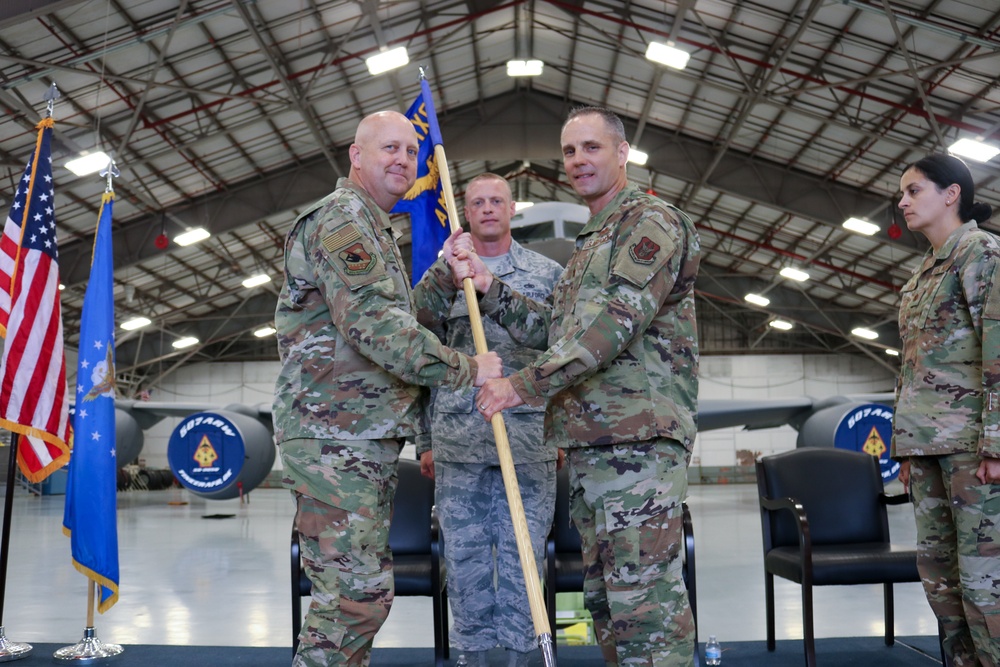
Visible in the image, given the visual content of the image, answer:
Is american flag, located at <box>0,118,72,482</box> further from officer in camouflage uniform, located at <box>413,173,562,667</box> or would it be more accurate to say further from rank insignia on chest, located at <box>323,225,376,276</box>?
rank insignia on chest, located at <box>323,225,376,276</box>

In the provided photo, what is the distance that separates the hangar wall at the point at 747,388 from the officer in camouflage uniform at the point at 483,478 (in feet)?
76.5

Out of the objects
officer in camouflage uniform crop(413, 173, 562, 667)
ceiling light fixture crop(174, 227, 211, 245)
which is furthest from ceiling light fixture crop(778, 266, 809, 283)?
officer in camouflage uniform crop(413, 173, 562, 667)

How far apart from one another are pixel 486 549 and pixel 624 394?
3.45 ft

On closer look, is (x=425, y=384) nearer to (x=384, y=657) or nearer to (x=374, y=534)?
(x=374, y=534)

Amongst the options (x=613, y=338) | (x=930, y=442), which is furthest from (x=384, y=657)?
(x=930, y=442)

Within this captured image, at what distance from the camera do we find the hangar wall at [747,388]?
26.4 meters

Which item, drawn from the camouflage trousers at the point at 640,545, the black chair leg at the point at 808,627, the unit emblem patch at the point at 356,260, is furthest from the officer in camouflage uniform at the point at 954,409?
the unit emblem patch at the point at 356,260

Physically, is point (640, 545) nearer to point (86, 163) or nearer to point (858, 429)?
point (858, 429)

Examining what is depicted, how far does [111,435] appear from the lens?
4.10 m

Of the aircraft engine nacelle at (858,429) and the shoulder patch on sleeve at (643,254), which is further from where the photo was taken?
the aircraft engine nacelle at (858,429)

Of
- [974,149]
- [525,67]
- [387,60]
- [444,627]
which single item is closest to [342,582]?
[444,627]

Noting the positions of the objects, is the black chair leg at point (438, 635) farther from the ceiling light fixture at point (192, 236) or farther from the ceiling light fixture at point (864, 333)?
the ceiling light fixture at point (864, 333)

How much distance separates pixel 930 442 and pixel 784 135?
13474mm

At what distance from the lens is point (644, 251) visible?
230 centimetres
